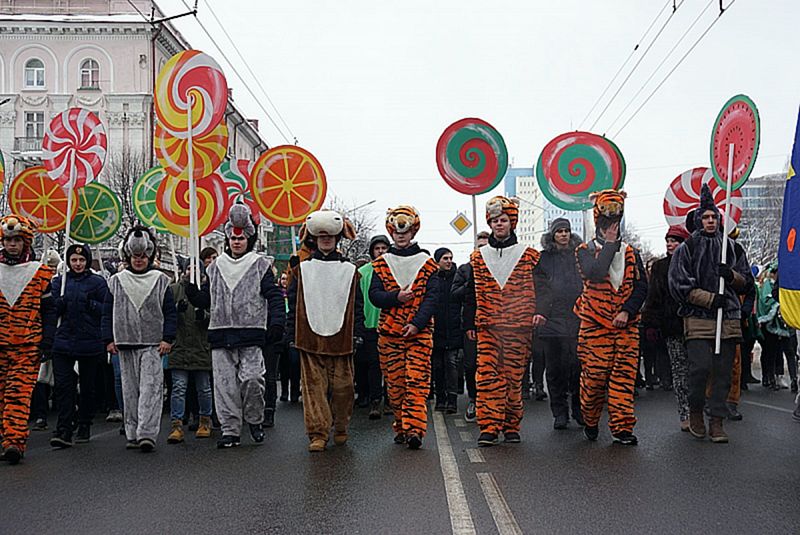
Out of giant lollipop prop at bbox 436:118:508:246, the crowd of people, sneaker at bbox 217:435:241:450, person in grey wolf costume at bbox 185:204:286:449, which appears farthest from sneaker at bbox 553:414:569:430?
sneaker at bbox 217:435:241:450

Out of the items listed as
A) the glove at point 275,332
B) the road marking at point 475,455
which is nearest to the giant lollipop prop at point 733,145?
the road marking at point 475,455

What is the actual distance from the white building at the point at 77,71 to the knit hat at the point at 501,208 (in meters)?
42.9

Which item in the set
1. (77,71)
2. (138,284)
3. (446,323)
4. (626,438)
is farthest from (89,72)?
(626,438)

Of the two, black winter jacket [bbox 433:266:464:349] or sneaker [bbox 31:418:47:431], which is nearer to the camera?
sneaker [bbox 31:418:47:431]

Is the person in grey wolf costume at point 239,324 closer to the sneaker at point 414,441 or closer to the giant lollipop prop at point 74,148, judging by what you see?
the sneaker at point 414,441

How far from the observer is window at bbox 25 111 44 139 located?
49875 mm

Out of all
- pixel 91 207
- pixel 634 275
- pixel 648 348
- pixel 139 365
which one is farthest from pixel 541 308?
pixel 91 207

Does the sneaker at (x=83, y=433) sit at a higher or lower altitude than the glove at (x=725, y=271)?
lower

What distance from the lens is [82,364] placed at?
9.63m

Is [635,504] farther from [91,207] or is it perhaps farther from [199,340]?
[91,207]

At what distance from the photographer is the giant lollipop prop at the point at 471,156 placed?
12.0m

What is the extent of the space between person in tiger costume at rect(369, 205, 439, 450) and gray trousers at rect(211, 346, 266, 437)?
1.21m

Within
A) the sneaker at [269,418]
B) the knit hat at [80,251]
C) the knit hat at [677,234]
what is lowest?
the sneaker at [269,418]

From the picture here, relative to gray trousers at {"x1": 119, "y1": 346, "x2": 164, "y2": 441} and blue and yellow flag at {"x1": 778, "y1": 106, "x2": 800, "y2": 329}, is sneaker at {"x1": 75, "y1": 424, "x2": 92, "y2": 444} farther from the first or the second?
blue and yellow flag at {"x1": 778, "y1": 106, "x2": 800, "y2": 329}
